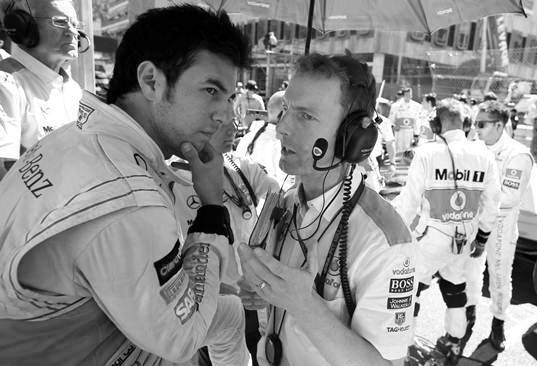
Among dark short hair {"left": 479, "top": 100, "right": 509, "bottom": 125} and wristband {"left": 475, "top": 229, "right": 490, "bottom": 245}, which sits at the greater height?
dark short hair {"left": 479, "top": 100, "right": 509, "bottom": 125}

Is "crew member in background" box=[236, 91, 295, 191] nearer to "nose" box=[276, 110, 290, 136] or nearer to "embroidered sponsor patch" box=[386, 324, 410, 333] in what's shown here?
"nose" box=[276, 110, 290, 136]

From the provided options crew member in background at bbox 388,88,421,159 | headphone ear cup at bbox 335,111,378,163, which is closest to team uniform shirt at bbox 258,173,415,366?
headphone ear cup at bbox 335,111,378,163

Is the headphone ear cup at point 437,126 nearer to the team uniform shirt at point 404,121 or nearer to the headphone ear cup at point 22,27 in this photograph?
the headphone ear cup at point 22,27

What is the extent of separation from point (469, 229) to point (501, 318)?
3.04 feet

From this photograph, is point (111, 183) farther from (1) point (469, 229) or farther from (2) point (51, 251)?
(1) point (469, 229)

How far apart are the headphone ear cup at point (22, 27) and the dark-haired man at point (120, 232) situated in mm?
1580

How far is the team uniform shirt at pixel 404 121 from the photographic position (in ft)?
39.1

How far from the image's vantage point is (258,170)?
7.48 feet

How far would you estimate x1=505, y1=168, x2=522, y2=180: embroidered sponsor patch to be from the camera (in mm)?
3963

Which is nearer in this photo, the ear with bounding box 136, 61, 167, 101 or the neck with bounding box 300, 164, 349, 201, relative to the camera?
the ear with bounding box 136, 61, 167, 101

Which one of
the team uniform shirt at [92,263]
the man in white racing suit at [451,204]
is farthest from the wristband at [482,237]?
the team uniform shirt at [92,263]

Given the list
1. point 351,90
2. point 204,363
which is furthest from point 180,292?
point 204,363

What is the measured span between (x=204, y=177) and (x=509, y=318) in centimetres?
414

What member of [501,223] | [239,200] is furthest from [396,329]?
[501,223]
